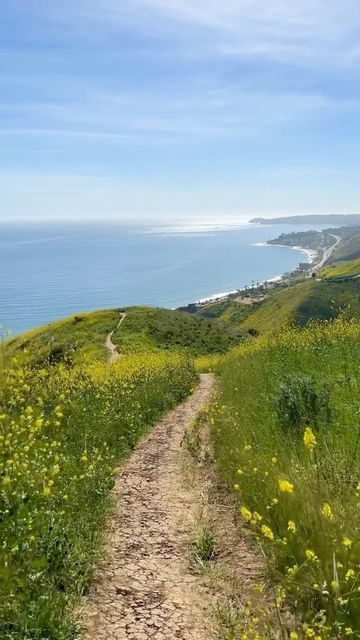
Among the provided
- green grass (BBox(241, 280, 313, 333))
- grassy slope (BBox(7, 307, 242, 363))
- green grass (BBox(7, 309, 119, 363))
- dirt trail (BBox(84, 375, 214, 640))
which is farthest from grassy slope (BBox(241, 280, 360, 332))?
dirt trail (BBox(84, 375, 214, 640))

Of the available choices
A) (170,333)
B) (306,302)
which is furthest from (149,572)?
(306,302)

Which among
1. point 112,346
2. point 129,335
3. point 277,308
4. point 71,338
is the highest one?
point 129,335

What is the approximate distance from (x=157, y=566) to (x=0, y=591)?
242 centimetres

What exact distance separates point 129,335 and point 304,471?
5672cm

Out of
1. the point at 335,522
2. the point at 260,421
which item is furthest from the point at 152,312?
the point at 335,522

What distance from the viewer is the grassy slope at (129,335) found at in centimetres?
5750

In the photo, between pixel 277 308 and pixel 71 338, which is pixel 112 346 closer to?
pixel 71 338

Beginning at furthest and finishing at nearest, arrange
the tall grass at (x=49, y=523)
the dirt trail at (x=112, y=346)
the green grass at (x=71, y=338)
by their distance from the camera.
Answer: the green grass at (x=71, y=338) < the dirt trail at (x=112, y=346) < the tall grass at (x=49, y=523)

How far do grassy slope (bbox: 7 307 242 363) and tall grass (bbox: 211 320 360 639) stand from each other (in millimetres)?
38930

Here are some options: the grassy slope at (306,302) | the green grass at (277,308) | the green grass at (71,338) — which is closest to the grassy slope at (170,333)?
the green grass at (71,338)

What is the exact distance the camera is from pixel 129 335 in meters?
62.3

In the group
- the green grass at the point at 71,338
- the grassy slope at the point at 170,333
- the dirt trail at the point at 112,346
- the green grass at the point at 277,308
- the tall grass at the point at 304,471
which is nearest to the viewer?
the tall grass at the point at 304,471

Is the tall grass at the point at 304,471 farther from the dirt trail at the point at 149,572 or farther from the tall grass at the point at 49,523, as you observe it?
the tall grass at the point at 49,523

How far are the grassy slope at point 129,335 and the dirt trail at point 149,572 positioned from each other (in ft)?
132
